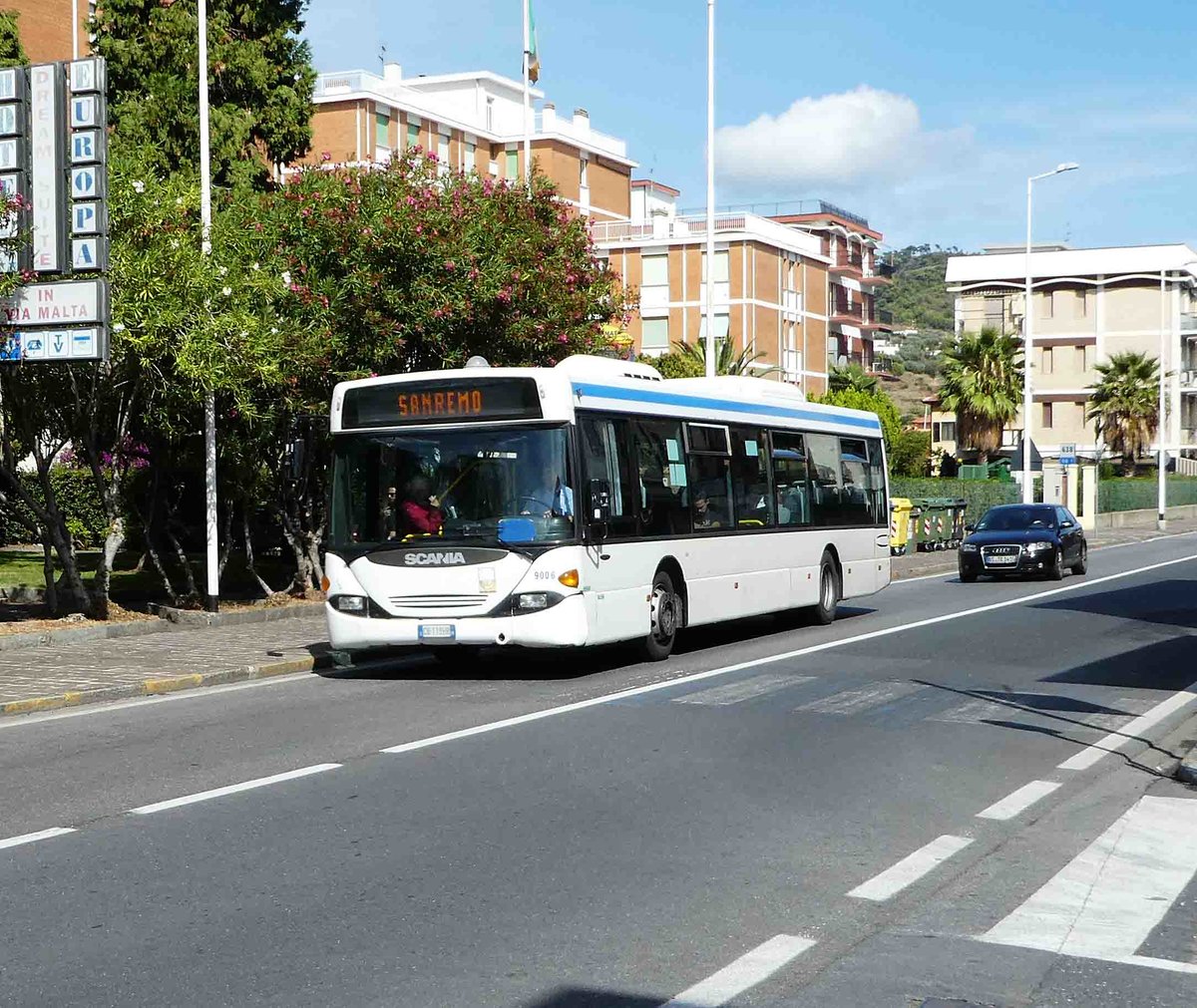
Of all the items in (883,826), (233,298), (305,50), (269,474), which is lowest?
(883,826)

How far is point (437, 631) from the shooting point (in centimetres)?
1496

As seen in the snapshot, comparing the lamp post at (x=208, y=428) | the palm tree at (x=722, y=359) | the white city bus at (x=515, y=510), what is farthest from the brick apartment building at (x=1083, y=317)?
the white city bus at (x=515, y=510)

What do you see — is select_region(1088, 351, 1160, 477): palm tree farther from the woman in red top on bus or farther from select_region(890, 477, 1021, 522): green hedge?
the woman in red top on bus

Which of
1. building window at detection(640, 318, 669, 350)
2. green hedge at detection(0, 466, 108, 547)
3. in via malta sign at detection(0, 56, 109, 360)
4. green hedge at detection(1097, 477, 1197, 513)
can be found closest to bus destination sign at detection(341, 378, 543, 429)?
in via malta sign at detection(0, 56, 109, 360)

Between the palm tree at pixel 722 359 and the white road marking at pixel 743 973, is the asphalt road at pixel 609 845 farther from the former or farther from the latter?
the palm tree at pixel 722 359

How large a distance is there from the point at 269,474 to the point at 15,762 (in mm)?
12865

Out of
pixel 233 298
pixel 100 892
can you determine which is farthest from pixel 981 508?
pixel 100 892

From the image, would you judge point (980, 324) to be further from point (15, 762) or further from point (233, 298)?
point (15, 762)

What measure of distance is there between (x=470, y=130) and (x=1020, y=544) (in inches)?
1887

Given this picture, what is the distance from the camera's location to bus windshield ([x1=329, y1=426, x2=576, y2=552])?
14961 mm

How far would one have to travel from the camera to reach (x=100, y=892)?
6.70 metres

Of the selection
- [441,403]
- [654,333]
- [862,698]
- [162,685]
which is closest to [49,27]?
[654,333]

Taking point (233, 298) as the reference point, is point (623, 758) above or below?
below

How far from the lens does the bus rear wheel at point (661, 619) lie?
16578 mm
